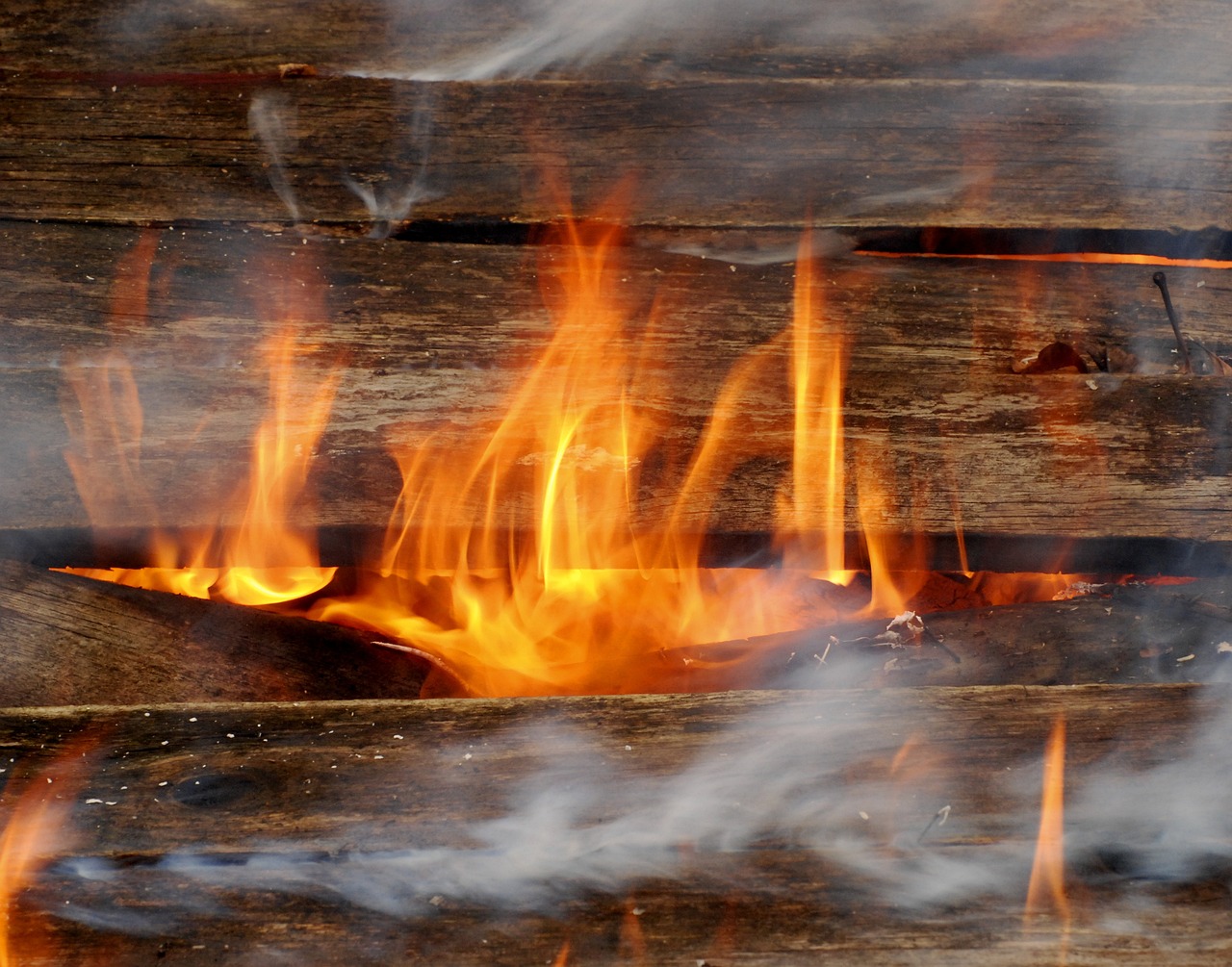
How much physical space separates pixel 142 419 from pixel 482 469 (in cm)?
64

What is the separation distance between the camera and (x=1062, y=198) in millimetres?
2438

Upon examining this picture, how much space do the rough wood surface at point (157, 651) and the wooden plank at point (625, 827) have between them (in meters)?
0.16

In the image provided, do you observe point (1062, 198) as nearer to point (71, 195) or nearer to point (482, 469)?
point (482, 469)

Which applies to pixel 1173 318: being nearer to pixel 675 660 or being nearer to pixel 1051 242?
pixel 1051 242

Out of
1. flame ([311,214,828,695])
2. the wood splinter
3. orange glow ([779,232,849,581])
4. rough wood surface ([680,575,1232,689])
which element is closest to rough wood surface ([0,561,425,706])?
flame ([311,214,828,695])

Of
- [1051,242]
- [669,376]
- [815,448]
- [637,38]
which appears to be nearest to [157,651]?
[669,376]

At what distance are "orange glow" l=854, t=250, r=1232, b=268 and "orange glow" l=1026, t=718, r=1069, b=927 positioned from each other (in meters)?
1.11

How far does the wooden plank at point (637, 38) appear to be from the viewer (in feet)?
8.75

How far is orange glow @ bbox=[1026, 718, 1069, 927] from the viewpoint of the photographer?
1515 millimetres

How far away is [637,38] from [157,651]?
179cm

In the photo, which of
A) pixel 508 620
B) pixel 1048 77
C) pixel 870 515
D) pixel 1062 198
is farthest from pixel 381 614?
pixel 1048 77

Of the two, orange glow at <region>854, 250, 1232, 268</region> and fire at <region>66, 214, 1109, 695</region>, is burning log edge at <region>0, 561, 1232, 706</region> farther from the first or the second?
orange glow at <region>854, 250, 1232, 268</region>

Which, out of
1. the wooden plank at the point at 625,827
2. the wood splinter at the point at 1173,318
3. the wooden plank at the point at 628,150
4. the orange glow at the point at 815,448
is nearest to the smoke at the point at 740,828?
the wooden plank at the point at 625,827

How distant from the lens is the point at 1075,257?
2.43 m
